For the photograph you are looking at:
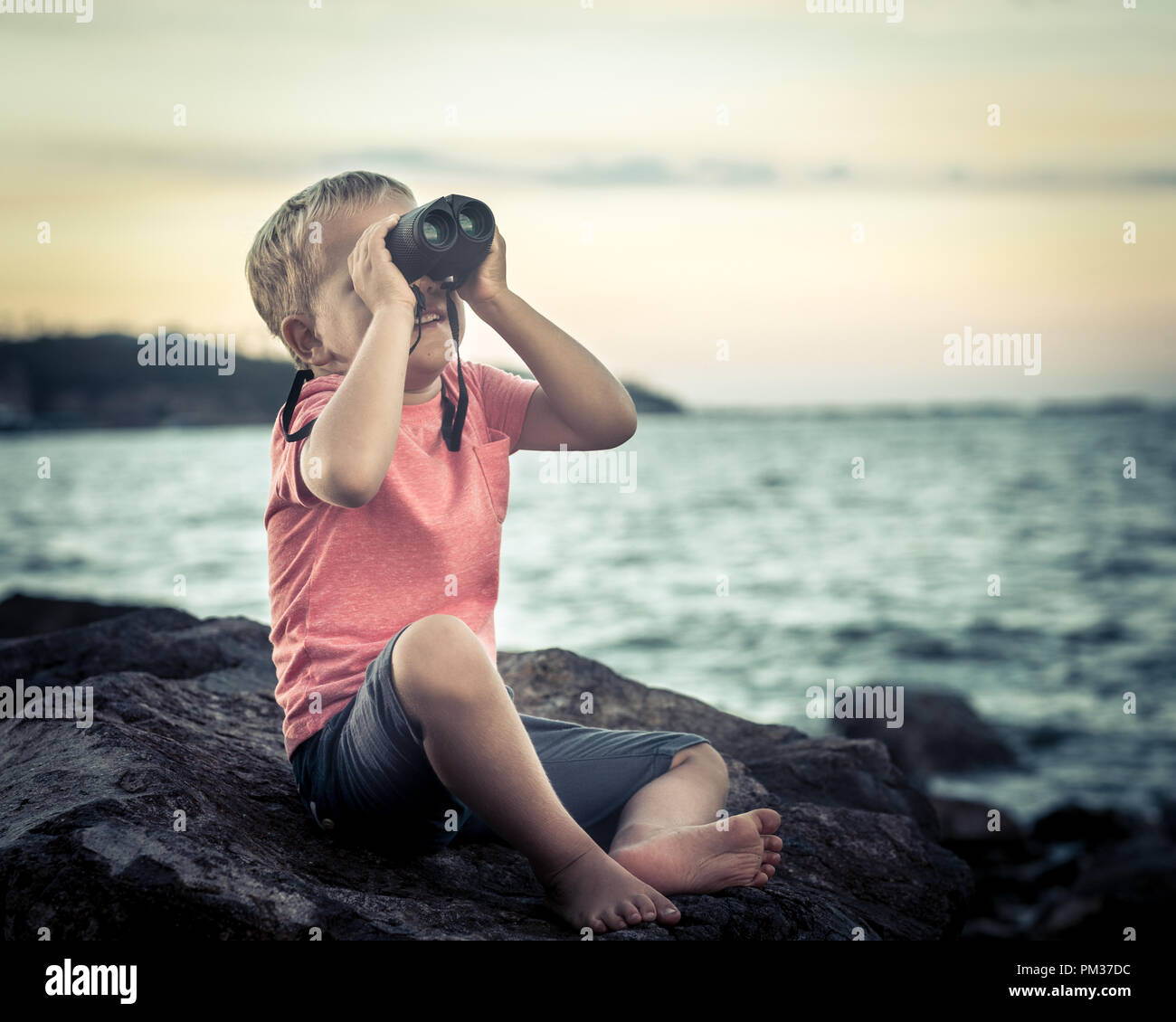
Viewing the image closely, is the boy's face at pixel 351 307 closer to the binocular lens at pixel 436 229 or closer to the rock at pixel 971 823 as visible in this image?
the binocular lens at pixel 436 229

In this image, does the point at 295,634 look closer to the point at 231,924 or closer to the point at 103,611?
the point at 231,924

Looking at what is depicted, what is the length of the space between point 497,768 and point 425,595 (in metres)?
0.45

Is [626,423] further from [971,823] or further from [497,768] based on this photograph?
[971,823]

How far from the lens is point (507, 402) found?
2484 mm

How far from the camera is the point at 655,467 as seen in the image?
3838 cm

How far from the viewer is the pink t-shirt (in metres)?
2.13

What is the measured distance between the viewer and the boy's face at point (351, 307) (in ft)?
7.14

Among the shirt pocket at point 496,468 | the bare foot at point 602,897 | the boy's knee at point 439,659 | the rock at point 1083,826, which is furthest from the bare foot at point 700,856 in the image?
the rock at point 1083,826

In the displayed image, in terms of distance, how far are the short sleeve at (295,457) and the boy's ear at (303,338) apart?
0.16 metres

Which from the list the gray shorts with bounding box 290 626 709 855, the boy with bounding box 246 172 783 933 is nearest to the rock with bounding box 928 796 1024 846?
the gray shorts with bounding box 290 626 709 855

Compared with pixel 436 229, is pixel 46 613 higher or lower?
lower

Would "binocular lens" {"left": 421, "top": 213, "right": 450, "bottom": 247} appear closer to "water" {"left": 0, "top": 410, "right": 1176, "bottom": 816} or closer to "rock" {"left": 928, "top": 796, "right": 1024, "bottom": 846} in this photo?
"water" {"left": 0, "top": 410, "right": 1176, "bottom": 816}

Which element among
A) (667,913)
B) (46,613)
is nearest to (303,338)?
(667,913)
